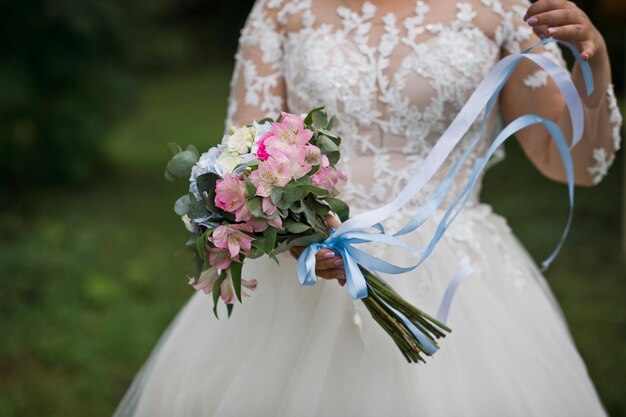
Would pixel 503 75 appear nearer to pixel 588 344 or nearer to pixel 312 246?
pixel 312 246

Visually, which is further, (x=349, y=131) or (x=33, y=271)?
(x=33, y=271)

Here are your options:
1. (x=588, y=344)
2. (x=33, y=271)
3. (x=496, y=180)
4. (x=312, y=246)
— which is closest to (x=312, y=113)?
(x=312, y=246)

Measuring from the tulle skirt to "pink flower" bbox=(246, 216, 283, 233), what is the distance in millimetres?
438

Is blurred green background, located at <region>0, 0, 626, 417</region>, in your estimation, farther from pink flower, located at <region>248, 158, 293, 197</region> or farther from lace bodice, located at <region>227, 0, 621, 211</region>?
pink flower, located at <region>248, 158, 293, 197</region>

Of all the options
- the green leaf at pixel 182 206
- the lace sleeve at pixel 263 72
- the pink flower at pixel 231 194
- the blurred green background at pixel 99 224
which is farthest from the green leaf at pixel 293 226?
the blurred green background at pixel 99 224

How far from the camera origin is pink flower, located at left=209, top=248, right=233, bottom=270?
1897mm

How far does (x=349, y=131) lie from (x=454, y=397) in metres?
0.74

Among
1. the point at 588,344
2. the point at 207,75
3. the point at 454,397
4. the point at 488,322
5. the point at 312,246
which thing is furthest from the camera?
the point at 207,75

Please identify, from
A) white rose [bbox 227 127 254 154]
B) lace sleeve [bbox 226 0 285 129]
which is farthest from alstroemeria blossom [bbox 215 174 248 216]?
lace sleeve [bbox 226 0 285 129]

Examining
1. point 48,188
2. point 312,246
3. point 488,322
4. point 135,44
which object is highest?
point 312,246

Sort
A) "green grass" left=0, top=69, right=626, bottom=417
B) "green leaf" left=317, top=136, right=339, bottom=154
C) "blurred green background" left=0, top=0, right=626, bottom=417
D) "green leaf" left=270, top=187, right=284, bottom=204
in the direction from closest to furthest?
"green leaf" left=270, top=187, right=284, bottom=204 → "green leaf" left=317, top=136, right=339, bottom=154 → "green grass" left=0, top=69, right=626, bottom=417 → "blurred green background" left=0, top=0, right=626, bottom=417

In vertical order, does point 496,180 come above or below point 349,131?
below

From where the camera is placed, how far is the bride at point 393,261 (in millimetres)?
2141

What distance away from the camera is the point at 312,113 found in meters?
1.95
